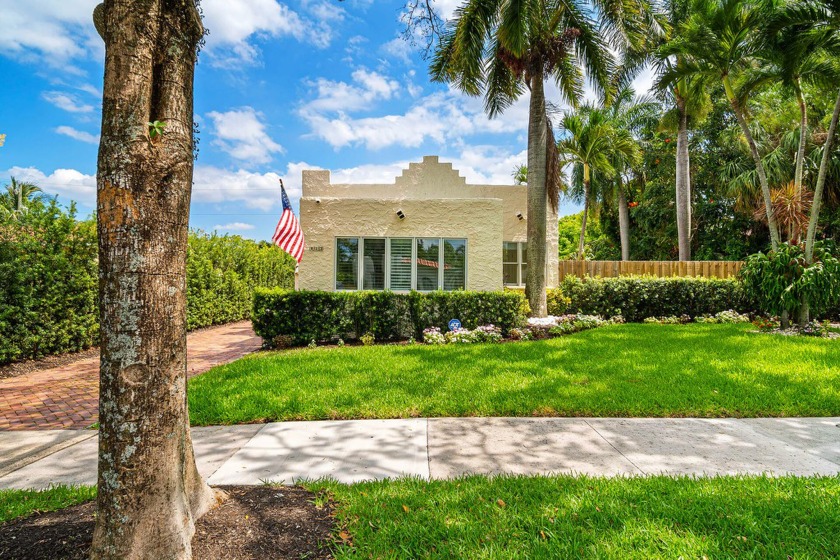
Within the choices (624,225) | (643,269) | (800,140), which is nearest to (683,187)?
(643,269)

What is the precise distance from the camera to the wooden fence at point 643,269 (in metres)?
14.7

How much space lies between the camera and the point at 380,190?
13914 millimetres

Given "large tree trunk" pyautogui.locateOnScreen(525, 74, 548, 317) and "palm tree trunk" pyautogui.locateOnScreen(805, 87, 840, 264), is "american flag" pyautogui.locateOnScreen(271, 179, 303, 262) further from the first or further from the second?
"palm tree trunk" pyautogui.locateOnScreen(805, 87, 840, 264)

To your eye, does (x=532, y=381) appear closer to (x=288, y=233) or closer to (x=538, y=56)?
(x=288, y=233)

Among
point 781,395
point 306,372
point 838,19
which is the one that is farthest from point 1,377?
point 838,19

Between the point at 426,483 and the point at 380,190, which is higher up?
the point at 380,190

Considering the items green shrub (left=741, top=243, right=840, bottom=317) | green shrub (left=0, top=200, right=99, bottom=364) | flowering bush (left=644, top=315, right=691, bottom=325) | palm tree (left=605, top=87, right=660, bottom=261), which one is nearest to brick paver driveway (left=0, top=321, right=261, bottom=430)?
green shrub (left=0, top=200, right=99, bottom=364)

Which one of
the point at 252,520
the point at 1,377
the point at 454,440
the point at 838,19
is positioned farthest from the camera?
the point at 838,19

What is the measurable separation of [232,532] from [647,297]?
43.9 feet

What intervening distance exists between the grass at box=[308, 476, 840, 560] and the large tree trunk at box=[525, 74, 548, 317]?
830 centimetres

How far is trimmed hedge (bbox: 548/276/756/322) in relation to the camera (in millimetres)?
12992

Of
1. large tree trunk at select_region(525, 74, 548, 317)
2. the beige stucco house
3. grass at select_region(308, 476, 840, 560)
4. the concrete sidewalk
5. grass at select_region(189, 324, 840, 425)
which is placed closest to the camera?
grass at select_region(308, 476, 840, 560)

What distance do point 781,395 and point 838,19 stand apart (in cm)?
897

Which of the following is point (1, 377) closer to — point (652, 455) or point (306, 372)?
point (306, 372)
